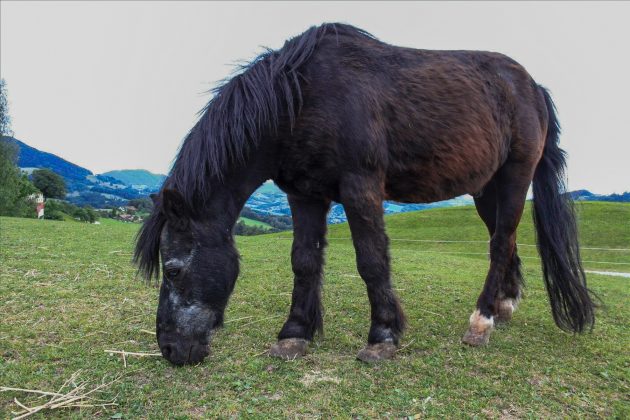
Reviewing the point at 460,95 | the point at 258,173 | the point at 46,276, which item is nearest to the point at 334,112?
the point at 258,173

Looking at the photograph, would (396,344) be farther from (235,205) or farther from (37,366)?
(37,366)

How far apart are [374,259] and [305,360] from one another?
0.90m

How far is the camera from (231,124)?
2873 millimetres

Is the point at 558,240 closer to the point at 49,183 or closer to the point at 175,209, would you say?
the point at 175,209

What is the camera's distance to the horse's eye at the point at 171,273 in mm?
2715

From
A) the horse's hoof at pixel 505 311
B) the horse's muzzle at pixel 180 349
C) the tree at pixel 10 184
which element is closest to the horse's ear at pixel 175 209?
the horse's muzzle at pixel 180 349

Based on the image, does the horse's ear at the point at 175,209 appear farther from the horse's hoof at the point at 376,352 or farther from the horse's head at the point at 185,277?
the horse's hoof at the point at 376,352

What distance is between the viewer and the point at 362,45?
332cm

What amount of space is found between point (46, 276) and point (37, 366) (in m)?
2.92

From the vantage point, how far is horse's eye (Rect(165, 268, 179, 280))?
2715mm

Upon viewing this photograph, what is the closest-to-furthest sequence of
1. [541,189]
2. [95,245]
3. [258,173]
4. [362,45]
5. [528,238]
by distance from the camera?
[258,173] → [362,45] → [541,189] → [95,245] → [528,238]

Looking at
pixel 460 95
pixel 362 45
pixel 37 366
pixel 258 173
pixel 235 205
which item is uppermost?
pixel 362 45

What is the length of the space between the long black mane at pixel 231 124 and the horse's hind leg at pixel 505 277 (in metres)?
2.40

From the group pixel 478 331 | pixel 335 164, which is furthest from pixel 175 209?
pixel 478 331
